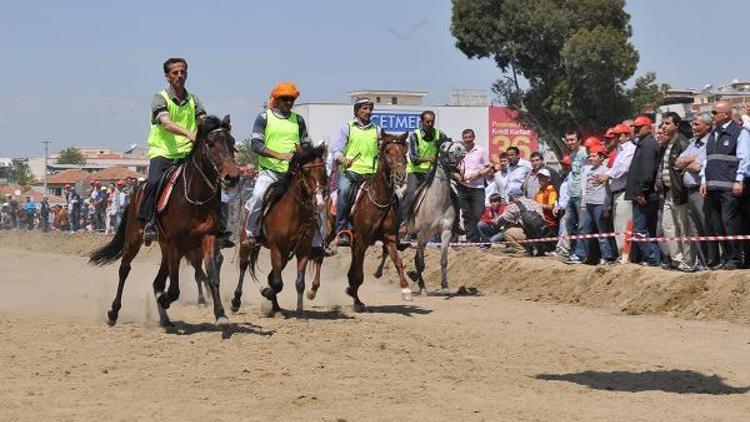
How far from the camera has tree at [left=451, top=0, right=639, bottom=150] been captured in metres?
57.4

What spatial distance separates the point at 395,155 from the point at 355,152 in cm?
89

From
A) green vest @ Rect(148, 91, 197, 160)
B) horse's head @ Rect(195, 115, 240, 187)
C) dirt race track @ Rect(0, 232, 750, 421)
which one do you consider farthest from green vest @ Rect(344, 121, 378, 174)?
horse's head @ Rect(195, 115, 240, 187)

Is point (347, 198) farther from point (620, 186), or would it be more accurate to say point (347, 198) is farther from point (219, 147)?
point (620, 186)

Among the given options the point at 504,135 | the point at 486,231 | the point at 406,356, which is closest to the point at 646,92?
the point at 504,135

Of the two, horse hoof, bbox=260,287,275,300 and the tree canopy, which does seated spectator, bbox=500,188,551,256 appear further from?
the tree canopy

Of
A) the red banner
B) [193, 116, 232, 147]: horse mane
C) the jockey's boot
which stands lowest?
the jockey's boot

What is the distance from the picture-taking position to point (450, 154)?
21.7 meters

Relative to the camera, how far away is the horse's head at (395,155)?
1748cm

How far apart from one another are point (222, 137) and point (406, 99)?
97.1m

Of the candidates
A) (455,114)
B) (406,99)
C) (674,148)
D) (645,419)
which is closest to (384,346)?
(645,419)

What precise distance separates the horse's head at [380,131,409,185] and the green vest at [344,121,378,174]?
0.48 meters

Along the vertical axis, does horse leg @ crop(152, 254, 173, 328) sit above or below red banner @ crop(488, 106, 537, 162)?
below

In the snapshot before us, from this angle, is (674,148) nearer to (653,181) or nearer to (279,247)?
(653,181)

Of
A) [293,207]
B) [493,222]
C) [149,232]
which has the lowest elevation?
[493,222]
